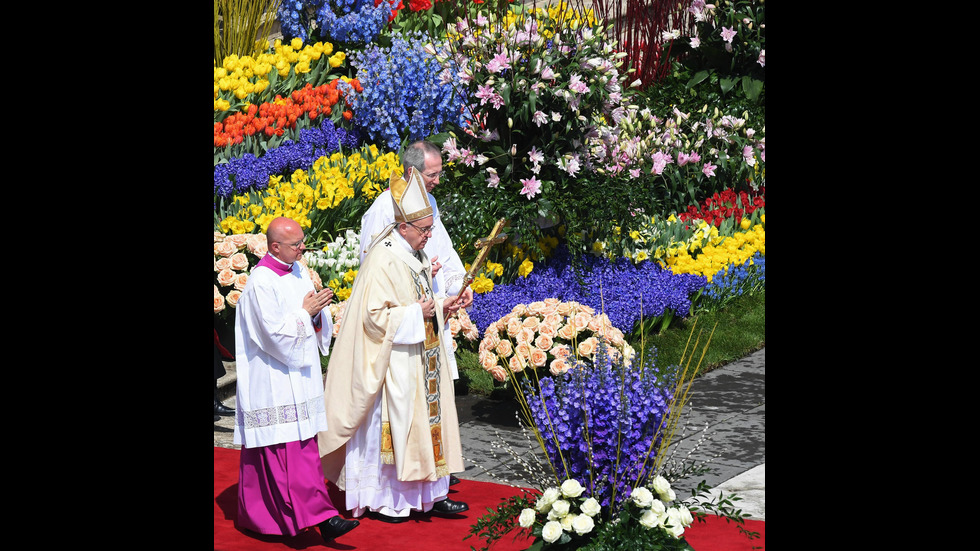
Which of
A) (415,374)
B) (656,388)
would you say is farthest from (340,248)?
(656,388)

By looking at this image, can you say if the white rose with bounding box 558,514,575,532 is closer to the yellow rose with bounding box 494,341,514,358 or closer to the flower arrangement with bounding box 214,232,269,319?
the yellow rose with bounding box 494,341,514,358

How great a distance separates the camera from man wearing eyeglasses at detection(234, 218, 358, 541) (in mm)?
5145

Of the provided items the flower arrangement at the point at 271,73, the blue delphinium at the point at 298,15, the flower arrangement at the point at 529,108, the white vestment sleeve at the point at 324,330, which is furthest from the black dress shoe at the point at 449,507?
the blue delphinium at the point at 298,15

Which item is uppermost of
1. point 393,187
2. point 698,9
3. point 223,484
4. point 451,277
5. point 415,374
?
point 698,9

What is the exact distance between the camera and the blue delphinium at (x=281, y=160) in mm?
→ 9320

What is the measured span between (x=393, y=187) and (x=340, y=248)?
11.0ft

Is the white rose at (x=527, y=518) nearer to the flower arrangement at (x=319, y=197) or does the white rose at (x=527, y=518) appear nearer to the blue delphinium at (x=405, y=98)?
the flower arrangement at (x=319, y=197)

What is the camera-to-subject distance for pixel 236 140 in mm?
10031

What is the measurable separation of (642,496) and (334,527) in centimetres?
179

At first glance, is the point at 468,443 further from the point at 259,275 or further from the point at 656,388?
the point at 656,388

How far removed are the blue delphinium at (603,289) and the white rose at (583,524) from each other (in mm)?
3929

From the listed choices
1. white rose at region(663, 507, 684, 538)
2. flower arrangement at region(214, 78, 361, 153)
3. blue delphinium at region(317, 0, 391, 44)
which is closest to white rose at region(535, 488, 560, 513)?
white rose at region(663, 507, 684, 538)

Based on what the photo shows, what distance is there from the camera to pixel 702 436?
5.58m

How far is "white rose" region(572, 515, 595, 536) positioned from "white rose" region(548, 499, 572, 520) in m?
0.06
